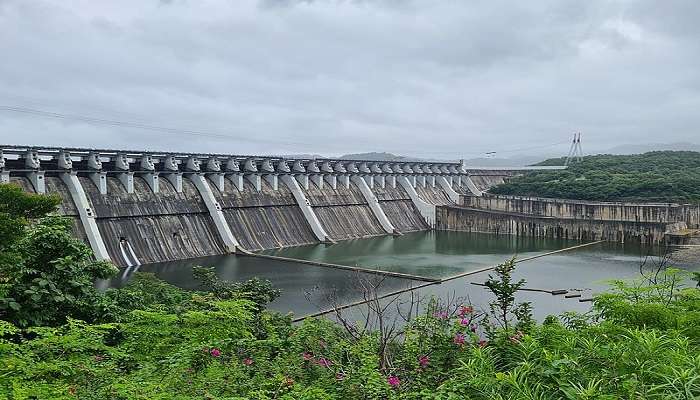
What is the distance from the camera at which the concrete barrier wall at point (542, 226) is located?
2988cm

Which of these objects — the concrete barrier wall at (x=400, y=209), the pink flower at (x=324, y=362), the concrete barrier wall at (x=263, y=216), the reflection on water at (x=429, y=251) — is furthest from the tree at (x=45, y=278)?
the concrete barrier wall at (x=400, y=209)

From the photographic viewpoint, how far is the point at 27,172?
21516 mm

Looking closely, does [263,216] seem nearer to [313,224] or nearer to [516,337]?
[313,224]

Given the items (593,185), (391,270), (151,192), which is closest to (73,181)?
(151,192)

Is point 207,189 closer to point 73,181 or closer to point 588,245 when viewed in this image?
point 73,181

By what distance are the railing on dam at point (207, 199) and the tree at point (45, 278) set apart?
12.9 meters

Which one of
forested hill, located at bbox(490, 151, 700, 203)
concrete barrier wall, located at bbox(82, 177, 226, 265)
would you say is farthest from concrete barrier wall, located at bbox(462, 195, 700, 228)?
concrete barrier wall, located at bbox(82, 177, 226, 265)

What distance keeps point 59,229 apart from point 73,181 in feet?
52.4

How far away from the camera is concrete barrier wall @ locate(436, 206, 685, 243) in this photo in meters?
29.9

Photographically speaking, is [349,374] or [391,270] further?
[391,270]

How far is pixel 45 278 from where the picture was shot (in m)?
7.56

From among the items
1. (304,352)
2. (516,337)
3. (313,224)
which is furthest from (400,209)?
(516,337)

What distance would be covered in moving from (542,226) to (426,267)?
43.8ft

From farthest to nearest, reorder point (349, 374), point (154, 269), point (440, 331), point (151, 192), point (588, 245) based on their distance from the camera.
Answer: point (588, 245) → point (151, 192) → point (154, 269) → point (440, 331) → point (349, 374)
